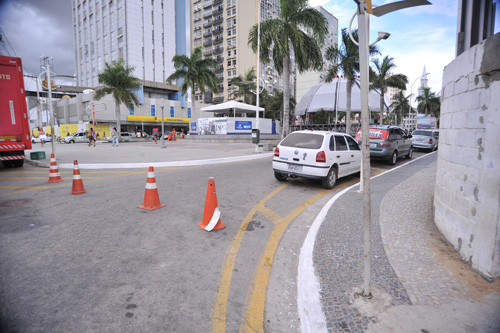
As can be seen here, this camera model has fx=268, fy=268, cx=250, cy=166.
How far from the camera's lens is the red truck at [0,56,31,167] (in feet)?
32.6

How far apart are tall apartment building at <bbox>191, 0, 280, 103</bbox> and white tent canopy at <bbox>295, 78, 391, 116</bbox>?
44.4 meters

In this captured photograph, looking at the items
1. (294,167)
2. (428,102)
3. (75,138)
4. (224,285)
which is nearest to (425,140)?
(294,167)

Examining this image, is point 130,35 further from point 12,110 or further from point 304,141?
point 304,141

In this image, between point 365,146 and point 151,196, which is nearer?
point 365,146

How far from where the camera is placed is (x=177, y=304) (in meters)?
2.64

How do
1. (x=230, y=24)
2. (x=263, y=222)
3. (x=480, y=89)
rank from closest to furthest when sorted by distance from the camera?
(x=480, y=89) < (x=263, y=222) < (x=230, y=24)

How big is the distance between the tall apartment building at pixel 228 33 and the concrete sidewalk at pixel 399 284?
71694mm

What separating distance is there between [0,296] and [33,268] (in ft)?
1.83

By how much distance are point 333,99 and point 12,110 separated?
2740 centimetres

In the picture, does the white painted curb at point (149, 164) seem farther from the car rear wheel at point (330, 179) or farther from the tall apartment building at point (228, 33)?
the tall apartment building at point (228, 33)

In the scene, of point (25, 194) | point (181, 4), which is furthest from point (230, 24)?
point (25, 194)

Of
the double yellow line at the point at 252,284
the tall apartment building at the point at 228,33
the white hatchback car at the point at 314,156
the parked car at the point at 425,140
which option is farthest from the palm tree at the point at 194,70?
the tall apartment building at the point at 228,33

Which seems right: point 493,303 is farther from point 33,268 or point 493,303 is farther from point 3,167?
point 3,167

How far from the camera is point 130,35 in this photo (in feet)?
220
